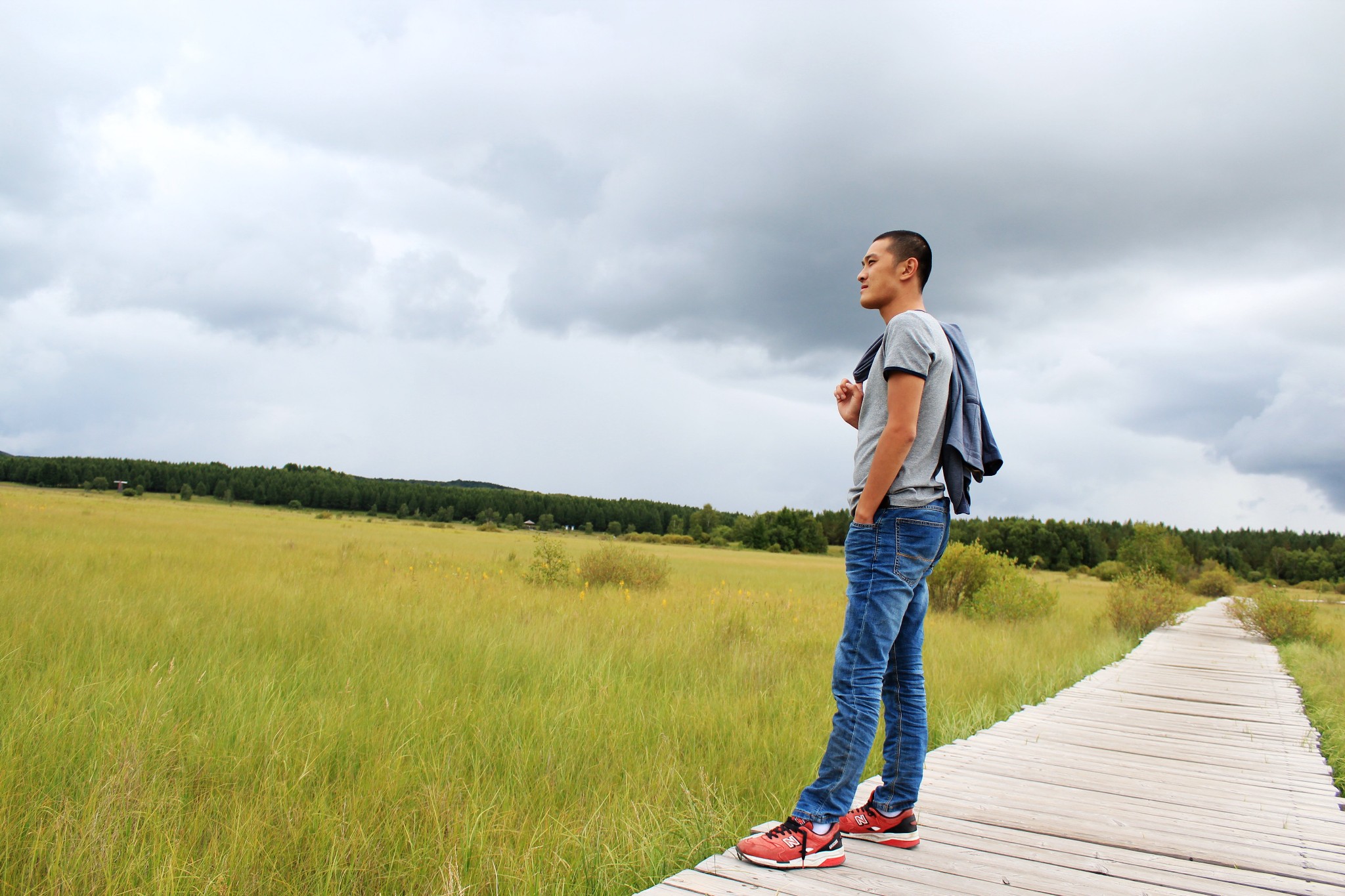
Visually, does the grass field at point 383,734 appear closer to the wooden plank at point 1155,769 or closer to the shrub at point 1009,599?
the wooden plank at point 1155,769

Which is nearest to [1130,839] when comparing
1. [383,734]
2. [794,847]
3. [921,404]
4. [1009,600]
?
[794,847]

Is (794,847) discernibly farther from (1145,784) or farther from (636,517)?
(636,517)

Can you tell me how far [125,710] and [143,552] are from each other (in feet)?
37.2

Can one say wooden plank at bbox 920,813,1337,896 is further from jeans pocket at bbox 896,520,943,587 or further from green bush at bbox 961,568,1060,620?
green bush at bbox 961,568,1060,620

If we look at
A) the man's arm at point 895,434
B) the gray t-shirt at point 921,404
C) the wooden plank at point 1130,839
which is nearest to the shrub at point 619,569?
the wooden plank at point 1130,839

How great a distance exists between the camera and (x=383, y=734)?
13.4 ft

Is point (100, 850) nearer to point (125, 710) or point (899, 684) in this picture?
point (125, 710)

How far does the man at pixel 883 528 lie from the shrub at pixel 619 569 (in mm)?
14235

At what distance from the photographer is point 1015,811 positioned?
3.71 meters

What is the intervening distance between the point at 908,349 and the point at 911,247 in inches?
21.3

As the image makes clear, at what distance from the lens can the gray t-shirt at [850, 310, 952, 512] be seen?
2.72 m

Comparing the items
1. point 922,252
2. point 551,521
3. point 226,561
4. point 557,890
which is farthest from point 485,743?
point 551,521

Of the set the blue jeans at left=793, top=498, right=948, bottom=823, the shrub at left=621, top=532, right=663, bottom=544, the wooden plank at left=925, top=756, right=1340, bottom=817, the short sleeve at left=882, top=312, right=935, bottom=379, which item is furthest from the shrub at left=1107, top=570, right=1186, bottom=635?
the shrub at left=621, top=532, right=663, bottom=544

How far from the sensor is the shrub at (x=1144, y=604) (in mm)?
18516
